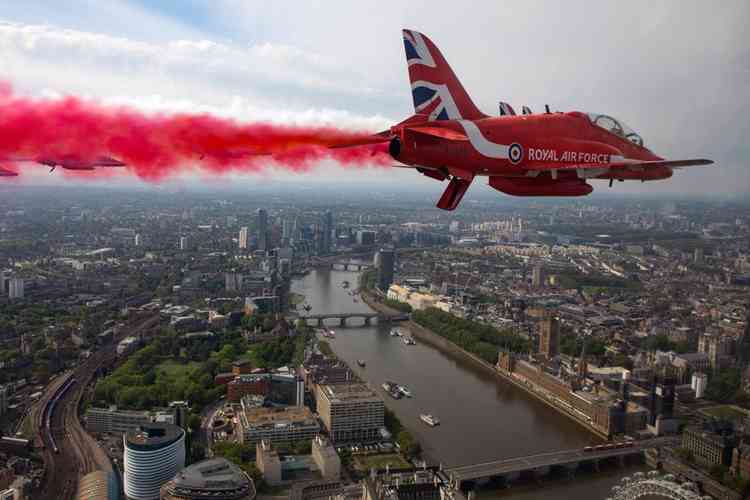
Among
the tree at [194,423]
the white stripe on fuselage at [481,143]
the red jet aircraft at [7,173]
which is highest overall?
the white stripe on fuselage at [481,143]

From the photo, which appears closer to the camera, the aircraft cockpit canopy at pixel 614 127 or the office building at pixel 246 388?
the aircraft cockpit canopy at pixel 614 127

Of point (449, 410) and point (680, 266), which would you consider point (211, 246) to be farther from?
point (449, 410)

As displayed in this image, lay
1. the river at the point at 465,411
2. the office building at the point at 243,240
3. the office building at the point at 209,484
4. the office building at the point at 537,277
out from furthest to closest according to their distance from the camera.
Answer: the office building at the point at 243,240, the office building at the point at 537,277, the river at the point at 465,411, the office building at the point at 209,484

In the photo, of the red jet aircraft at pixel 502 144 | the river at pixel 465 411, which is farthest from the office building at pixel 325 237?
the red jet aircraft at pixel 502 144

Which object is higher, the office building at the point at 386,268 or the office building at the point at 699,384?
the office building at the point at 386,268

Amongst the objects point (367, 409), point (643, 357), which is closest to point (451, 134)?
point (367, 409)

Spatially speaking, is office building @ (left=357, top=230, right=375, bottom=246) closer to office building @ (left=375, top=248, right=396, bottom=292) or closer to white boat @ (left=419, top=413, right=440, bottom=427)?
office building @ (left=375, top=248, right=396, bottom=292)

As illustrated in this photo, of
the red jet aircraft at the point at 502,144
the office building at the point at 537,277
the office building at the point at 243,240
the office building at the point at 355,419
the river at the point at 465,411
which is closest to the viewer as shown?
the red jet aircraft at the point at 502,144

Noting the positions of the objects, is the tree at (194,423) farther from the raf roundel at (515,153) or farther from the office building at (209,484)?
the raf roundel at (515,153)
